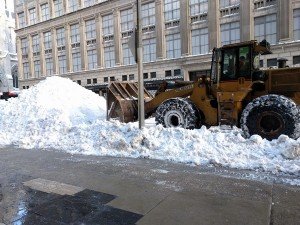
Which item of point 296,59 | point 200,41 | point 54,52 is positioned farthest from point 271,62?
point 54,52

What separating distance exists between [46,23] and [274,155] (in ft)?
175

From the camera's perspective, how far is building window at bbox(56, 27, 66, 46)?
167ft

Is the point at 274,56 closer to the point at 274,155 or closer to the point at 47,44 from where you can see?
the point at 274,155

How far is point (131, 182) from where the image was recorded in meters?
5.66

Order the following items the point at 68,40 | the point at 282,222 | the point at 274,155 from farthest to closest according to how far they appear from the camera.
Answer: the point at 68,40 < the point at 274,155 < the point at 282,222

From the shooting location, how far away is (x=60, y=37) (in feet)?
169

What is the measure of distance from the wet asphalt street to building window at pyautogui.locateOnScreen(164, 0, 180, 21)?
33126mm

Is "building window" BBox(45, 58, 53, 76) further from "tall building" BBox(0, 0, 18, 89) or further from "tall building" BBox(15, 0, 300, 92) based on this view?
"tall building" BBox(0, 0, 18, 89)

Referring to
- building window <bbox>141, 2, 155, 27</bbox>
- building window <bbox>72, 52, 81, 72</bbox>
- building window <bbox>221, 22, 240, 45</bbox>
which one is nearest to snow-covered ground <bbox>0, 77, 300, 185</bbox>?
building window <bbox>221, 22, 240, 45</bbox>

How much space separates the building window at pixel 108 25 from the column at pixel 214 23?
15604 mm

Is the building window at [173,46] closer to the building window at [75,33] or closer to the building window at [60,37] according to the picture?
the building window at [75,33]

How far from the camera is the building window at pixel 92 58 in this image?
1820 inches

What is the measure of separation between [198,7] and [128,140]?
3064cm

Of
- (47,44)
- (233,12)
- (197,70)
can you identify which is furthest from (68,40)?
(233,12)
